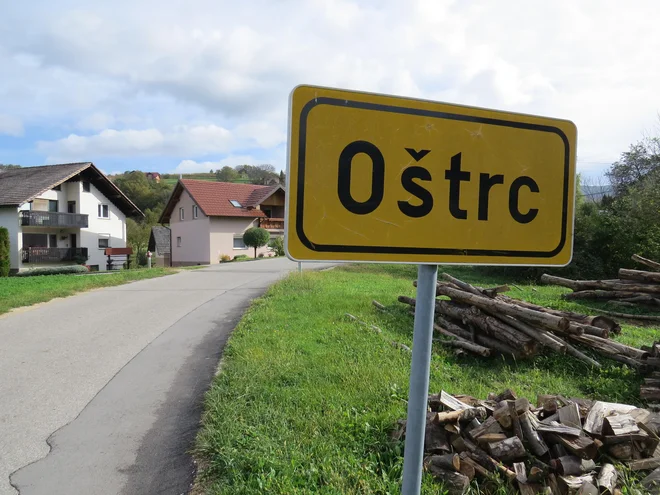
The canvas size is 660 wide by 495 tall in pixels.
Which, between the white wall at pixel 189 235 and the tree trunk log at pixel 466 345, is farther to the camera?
the white wall at pixel 189 235

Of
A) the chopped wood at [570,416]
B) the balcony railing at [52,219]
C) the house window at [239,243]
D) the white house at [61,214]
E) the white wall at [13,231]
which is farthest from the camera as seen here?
the house window at [239,243]

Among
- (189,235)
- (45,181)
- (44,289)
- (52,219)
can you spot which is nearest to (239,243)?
(189,235)

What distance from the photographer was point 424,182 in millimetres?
1401

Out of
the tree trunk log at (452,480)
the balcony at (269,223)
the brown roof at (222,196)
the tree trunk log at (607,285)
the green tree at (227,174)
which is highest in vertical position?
the green tree at (227,174)

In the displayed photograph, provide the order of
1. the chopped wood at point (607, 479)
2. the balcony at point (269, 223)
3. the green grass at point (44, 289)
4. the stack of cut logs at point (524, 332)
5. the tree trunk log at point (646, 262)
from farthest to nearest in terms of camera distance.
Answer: the balcony at point (269, 223) < the tree trunk log at point (646, 262) < the green grass at point (44, 289) < the stack of cut logs at point (524, 332) < the chopped wood at point (607, 479)

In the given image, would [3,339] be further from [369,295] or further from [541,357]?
[541,357]

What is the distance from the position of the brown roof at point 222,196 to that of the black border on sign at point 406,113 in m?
36.8

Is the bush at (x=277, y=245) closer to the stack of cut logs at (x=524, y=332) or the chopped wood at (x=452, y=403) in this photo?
the stack of cut logs at (x=524, y=332)

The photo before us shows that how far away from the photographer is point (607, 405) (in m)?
3.84

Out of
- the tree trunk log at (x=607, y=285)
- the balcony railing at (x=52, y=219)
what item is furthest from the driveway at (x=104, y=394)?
the balcony railing at (x=52, y=219)

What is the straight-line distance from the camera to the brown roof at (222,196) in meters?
38.1

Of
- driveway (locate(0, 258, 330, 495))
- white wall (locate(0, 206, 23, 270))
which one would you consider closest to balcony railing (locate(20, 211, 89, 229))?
white wall (locate(0, 206, 23, 270))

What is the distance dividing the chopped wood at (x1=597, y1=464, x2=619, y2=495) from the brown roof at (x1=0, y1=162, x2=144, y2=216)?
120ft

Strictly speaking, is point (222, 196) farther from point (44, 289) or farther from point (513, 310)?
point (513, 310)
